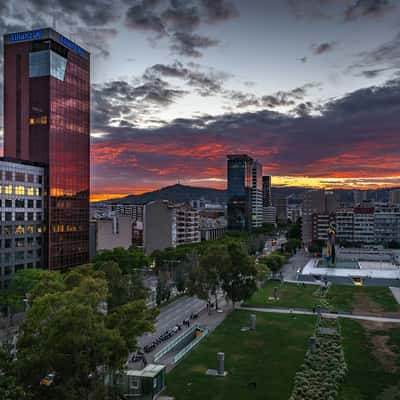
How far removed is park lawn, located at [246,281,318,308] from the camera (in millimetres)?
85188

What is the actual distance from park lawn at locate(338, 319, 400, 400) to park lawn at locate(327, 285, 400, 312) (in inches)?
544

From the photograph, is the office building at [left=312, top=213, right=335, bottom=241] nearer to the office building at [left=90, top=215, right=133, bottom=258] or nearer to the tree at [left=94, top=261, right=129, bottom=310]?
the office building at [left=90, top=215, right=133, bottom=258]

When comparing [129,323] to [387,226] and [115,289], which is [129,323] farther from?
[387,226]

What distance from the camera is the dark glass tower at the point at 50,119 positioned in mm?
100188

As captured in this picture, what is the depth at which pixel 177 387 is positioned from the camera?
43.7m

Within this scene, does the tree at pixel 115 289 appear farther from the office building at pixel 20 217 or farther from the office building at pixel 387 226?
the office building at pixel 387 226

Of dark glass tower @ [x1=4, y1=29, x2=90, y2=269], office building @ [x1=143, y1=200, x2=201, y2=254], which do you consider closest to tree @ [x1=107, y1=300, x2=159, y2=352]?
dark glass tower @ [x1=4, y1=29, x2=90, y2=269]

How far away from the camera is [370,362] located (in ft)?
166

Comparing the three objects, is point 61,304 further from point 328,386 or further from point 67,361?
point 328,386

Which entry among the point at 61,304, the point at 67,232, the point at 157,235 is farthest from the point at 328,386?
the point at 157,235

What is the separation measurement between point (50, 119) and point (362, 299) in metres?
78.0

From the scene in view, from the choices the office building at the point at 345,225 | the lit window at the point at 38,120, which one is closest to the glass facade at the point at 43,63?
the lit window at the point at 38,120

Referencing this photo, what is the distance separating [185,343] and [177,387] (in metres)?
17.0

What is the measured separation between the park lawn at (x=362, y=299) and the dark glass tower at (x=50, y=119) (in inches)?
2422
